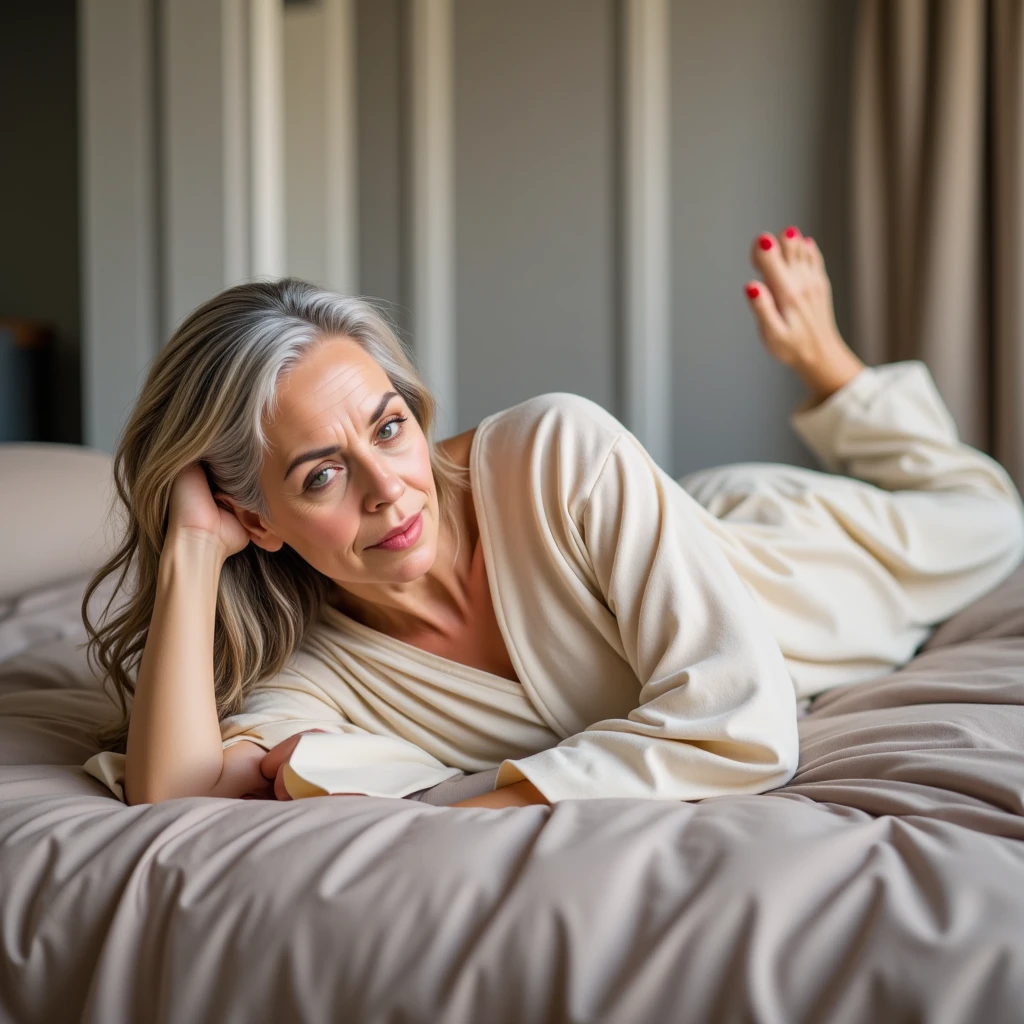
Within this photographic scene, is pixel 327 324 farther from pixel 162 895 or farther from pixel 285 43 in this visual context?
pixel 285 43

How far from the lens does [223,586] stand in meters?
1.48

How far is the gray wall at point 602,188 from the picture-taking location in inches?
131

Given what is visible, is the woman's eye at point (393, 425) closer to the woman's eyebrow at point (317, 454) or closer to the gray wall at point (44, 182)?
the woman's eyebrow at point (317, 454)

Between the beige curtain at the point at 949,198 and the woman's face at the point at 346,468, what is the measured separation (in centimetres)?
213

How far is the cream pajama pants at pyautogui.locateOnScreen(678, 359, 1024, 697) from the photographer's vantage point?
165 cm

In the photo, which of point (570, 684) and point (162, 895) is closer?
point (162, 895)

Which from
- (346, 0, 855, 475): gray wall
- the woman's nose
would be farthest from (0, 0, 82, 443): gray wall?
the woman's nose

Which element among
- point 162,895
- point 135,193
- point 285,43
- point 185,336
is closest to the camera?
point 162,895

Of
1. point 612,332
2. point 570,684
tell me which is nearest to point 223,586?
point 570,684

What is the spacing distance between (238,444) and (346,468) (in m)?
0.13

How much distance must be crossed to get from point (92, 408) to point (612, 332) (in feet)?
→ 5.26

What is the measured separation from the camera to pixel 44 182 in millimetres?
3744

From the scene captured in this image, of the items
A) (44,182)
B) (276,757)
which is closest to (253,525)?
(276,757)

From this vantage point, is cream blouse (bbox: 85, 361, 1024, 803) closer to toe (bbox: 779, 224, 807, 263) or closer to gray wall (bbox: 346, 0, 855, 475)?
toe (bbox: 779, 224, 807, 263)
